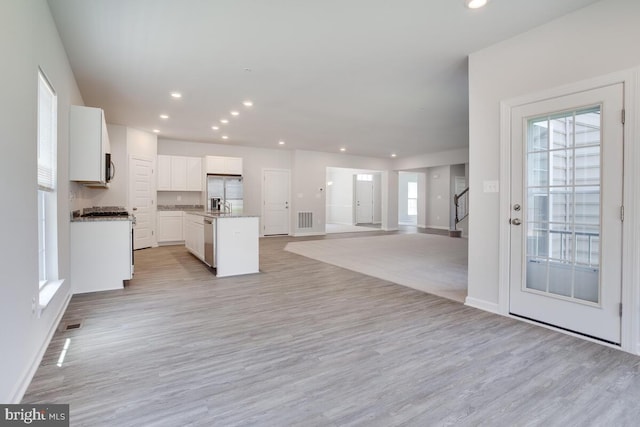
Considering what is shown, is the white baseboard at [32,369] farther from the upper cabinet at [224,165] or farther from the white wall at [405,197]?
the white wall at [405,197]

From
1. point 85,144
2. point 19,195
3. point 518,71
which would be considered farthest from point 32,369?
point 518,71

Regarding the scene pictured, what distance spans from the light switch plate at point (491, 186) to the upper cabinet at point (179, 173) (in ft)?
23.1

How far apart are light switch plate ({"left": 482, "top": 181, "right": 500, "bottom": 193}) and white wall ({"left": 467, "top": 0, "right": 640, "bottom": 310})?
0.04 m

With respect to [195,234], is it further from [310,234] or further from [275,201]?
[310,234]

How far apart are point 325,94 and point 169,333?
3.71m

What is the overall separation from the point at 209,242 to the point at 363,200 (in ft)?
33.1

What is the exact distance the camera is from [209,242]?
197 inches

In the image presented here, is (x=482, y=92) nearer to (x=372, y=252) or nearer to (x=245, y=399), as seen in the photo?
(x=245, y=399)

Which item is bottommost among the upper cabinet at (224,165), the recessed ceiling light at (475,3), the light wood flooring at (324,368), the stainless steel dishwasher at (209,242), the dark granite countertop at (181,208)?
the light wood flooring at (324,368)

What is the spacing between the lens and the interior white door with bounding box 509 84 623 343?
239 cm

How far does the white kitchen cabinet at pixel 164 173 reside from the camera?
7.79 metres

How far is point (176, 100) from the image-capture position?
4949 millimetres

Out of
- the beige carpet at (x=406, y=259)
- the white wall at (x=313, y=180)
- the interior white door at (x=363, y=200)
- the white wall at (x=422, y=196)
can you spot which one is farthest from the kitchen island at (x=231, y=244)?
the interior white door at (x=363, y=200)

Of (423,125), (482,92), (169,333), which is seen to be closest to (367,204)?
(423,125)
